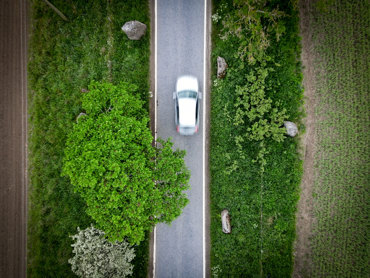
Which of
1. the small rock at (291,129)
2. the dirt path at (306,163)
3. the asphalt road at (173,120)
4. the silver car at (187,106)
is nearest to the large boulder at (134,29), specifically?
the asphalt road at (173,120)

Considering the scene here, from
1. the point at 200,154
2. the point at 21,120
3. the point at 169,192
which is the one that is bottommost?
the point at 169,192

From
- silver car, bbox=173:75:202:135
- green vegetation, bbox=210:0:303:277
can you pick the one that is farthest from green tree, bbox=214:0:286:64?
silver car, bbox=173:75:202:135

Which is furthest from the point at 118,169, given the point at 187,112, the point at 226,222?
the point at 226,222

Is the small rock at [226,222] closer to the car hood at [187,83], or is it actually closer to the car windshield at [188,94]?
the car windshield at [188,94]

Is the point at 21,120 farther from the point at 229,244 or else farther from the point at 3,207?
the point at 229,244

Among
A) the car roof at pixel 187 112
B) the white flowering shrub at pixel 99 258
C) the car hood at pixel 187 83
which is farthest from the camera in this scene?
the car hood at pixel 187 83

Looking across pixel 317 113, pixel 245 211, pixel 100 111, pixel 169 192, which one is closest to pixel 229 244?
pixel 245 211

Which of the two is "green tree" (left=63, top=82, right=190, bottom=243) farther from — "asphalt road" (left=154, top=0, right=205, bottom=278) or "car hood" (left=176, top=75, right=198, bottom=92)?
"car hood" (left=176, top=75, right=198, bottom=92)
